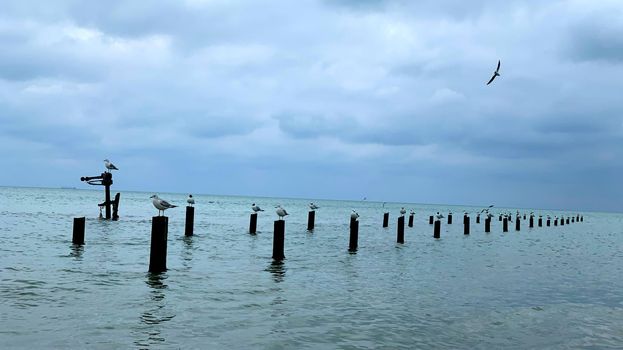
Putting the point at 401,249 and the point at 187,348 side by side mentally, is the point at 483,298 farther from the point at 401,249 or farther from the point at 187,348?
the point at 401,249

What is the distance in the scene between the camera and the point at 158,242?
14688 mm

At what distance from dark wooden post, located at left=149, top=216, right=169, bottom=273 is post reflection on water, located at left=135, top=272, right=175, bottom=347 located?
769 mm

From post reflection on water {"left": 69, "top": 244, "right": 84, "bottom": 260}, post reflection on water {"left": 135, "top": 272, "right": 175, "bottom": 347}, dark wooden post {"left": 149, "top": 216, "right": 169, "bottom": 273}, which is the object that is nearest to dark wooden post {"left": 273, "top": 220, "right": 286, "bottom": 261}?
dark wooden post {"left": 149, "top": 216, "right": 169, "bottom": 273}

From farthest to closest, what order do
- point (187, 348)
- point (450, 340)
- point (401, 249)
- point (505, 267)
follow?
point (401, 249) → point (505, 267) → point (450, 340) → point (187, 348)

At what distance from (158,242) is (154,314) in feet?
15.2

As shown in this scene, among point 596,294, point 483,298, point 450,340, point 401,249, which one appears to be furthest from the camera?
point 401,249

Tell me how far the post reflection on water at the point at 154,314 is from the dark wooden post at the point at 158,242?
0.77m

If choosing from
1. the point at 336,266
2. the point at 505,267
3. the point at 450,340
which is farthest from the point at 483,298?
the point at 505,267

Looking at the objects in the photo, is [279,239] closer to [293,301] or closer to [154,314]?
[293,301]

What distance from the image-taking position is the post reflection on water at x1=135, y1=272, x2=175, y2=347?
8625 millimetres

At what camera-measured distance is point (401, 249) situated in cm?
2688

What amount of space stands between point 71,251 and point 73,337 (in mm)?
11731

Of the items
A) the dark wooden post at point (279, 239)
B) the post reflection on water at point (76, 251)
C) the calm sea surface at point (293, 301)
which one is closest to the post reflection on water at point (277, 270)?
the calm sea surface at point (293, 301)

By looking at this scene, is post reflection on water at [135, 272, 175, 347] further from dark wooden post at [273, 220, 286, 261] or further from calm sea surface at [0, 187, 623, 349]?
dark wooden post at [273, 220, 286, 261]
